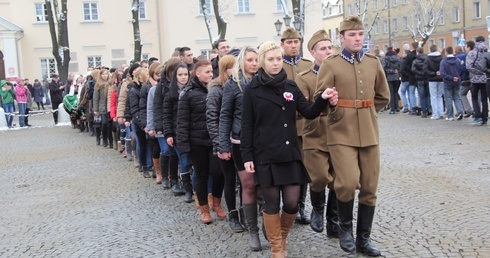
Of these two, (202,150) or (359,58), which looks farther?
(202,150)

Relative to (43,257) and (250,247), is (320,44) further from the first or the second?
(43,257)

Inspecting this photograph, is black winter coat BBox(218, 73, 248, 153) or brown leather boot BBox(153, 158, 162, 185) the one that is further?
brown leather boot BBox(153, 158, 162, 185)

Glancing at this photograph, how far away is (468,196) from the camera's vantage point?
8008mm

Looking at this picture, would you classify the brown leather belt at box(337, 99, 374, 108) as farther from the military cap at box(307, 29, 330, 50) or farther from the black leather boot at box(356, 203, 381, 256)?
the military cap at box(307, 29, 330, 50)

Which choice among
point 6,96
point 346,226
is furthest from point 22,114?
point 346,226

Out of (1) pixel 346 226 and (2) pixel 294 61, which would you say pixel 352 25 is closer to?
(2) pixel 294 61

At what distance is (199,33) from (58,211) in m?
38.9

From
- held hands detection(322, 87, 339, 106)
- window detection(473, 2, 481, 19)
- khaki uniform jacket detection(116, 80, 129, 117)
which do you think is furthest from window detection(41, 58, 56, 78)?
held hands detection(322, 87, 339, 106)

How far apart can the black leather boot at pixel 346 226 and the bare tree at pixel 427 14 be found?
6032 centimetres

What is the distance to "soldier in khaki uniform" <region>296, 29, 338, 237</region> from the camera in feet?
20.7

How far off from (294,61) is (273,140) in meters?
1.70

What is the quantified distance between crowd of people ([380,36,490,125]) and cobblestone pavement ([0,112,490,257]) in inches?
63.9

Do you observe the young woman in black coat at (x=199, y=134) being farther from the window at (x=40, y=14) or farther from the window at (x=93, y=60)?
the window at (x=40, y=14)

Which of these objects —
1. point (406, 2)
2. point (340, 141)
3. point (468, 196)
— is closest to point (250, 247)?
point (340, 141)
